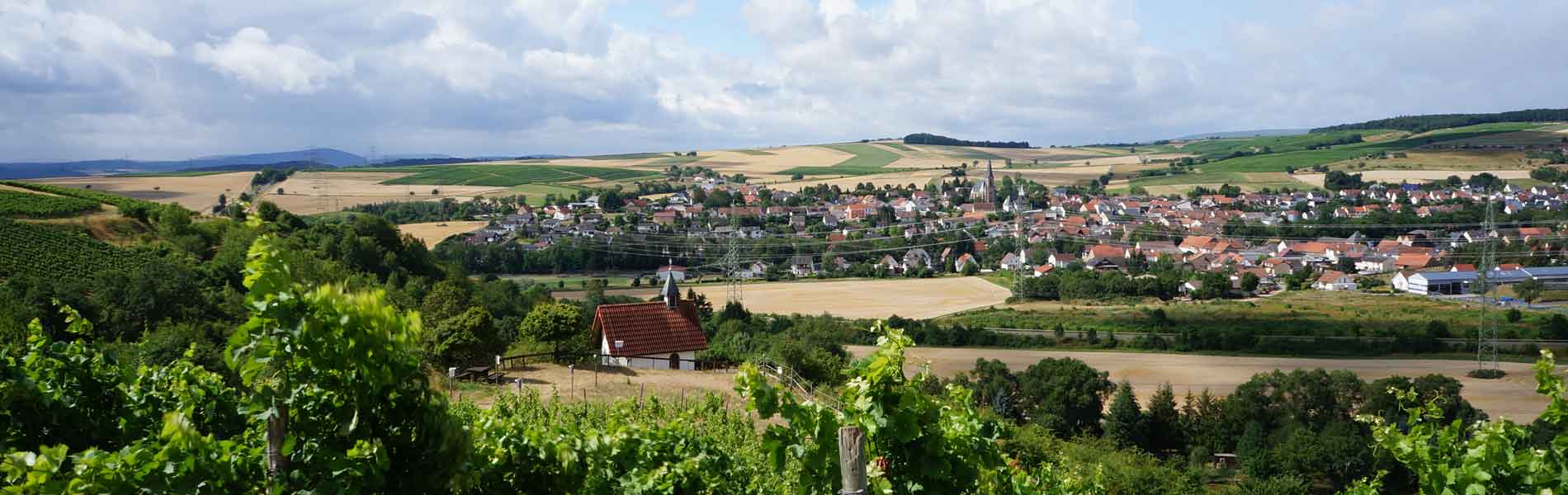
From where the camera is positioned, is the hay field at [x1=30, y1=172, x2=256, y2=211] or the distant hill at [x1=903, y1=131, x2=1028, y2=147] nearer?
the hay field at [x1=30, y1=172, x2=256, y2=211]

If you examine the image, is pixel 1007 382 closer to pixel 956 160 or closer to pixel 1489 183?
pixel 1489 183

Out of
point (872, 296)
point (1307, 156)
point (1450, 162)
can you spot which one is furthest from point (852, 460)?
point (1307, 156)

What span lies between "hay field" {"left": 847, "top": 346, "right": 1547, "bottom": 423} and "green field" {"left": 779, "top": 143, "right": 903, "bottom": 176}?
332 feet

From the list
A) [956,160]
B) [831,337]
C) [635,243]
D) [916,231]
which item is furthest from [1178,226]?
[956,160]

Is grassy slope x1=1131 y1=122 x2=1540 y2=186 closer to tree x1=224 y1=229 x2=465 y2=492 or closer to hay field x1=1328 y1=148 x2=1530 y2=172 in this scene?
hay field x1=1328 y1=148 x2=1530 y2=172

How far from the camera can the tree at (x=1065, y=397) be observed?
2872cm

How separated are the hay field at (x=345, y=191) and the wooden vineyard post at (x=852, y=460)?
3171 inches

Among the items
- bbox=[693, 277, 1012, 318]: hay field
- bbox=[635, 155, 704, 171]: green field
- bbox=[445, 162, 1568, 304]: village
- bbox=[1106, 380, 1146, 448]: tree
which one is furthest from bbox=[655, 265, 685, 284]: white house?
bbox=[635, 155, 704, 171]: green field

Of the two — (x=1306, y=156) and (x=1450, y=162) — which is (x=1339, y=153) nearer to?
(x=1306, y=156)

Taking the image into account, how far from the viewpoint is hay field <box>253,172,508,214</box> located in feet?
268

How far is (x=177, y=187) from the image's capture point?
267ft

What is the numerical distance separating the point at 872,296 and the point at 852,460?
55.6 m

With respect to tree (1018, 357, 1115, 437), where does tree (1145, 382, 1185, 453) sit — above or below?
below

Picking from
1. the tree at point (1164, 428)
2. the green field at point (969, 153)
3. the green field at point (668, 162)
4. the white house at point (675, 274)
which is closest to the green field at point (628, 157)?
the green field at point (668, 162)
